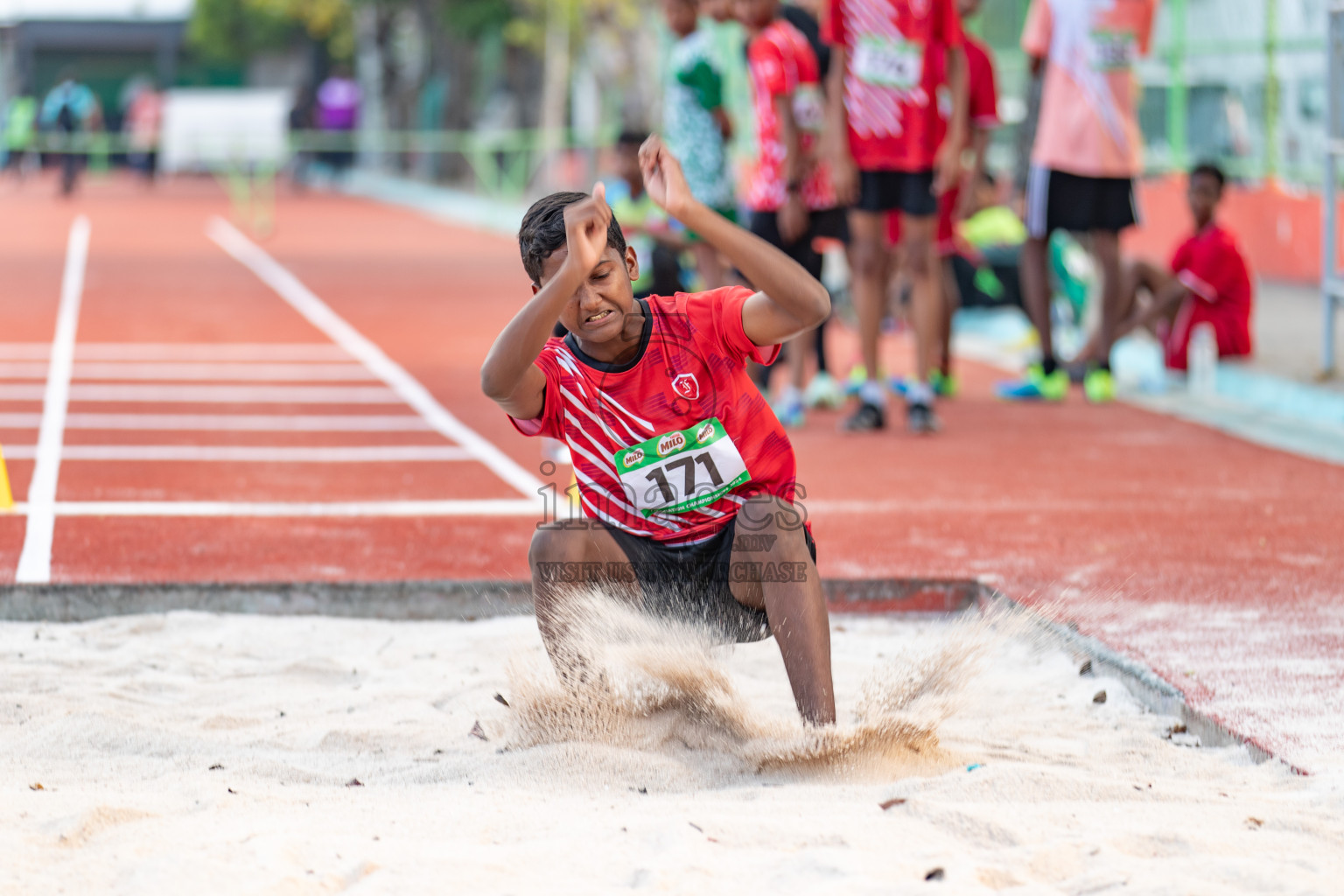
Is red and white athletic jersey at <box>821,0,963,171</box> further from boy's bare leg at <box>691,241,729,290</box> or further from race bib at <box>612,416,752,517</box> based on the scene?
race bib at <box>612,416,752,517</box>

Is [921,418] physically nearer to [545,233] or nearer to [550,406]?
[550,406]

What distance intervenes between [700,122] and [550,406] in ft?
19.1

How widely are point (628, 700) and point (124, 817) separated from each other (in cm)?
113

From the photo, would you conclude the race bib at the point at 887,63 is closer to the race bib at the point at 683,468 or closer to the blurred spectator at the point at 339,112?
the race bib at the point at 683,468

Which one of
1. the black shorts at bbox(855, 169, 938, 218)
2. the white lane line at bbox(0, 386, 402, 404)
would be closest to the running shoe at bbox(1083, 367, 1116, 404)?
the black shorts at bbox(855, 169, 938, 218)

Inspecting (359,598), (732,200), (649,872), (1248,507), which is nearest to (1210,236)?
(732,200)

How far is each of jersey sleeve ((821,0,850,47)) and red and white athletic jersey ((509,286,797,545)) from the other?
4.59 metres

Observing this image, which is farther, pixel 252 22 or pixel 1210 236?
pixel 252 22

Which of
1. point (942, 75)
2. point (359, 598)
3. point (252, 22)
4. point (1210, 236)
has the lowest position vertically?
point (359, 598)

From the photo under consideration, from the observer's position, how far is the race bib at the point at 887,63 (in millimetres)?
8125

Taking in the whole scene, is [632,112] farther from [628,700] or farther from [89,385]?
[628,700]

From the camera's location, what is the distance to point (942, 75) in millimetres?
8305

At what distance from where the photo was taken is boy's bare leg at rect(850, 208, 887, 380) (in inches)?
321

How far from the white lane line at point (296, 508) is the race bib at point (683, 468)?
2588 millimetres
